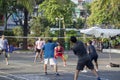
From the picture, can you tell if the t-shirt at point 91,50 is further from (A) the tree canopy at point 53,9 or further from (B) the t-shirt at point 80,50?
(A) the tree canopy at point 53,9

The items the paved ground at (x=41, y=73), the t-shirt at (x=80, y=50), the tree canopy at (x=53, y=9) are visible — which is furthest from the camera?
the tree canopy at (x=53, y=9)

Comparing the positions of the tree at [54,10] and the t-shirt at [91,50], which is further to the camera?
the tree at [54,10]

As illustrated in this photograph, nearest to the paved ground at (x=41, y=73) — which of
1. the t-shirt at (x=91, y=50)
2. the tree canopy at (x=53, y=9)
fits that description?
the t-shirt at (x=91, y=50)

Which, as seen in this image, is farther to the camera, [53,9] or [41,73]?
[53,9]

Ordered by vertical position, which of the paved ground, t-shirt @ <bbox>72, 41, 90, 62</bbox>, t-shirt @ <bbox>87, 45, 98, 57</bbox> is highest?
t-shirt @ <bbox>72, 41, 90, 62</bbox>

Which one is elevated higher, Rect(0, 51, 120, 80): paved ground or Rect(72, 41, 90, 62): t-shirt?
Rect(72, 41, 90, 62): t-shirt

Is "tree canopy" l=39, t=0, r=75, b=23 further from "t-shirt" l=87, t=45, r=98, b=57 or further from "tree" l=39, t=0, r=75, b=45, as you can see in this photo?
"t-shirt" l=87, t=45, r=98, b=57

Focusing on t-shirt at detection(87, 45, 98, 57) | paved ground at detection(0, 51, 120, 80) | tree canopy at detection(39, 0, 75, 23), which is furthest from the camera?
tree canopy at detection(39, 0, 75, 23)

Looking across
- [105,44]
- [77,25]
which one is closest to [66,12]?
[105,44]

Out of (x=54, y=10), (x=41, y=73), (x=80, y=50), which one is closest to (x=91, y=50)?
(x=41, y=73)

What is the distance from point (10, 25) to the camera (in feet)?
302

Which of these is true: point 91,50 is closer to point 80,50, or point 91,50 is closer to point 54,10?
point 80,50

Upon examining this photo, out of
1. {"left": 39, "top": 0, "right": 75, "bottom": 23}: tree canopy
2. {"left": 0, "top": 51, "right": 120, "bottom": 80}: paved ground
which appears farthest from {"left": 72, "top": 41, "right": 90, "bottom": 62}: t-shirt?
{"left": 39, "top": 0, "right": 75, "bottom": 23}: tree canopy

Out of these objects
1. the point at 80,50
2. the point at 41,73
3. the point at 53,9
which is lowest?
the point at 41,73
